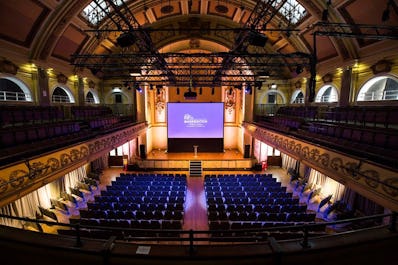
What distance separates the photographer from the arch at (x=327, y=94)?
13542mm

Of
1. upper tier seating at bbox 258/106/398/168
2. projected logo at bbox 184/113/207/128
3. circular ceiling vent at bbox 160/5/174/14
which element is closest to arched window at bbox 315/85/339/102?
upper tier seating at bbox 258/106/398/168

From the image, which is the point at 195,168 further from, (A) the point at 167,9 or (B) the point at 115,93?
(A) the point at 167,9

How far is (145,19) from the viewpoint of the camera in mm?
15305

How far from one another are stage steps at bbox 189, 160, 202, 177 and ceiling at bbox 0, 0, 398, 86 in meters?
7.03

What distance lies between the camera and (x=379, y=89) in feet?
34.5

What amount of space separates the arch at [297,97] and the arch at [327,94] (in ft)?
7.99

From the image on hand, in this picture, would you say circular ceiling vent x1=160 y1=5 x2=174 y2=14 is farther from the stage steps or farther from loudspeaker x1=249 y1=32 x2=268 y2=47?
the stage steps

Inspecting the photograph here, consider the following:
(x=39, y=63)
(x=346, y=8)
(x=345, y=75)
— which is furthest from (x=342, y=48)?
(x=39, y=63)

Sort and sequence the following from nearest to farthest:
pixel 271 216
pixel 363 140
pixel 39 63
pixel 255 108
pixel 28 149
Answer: pixel 28 149 < pixel 363 140 < pixel 271 216 < pixel 39 63 < pixel 255 108

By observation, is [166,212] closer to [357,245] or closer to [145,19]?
[357,245]

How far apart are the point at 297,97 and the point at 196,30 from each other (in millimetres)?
11481

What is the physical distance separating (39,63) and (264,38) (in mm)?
13287

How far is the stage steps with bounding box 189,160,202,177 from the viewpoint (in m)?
15.9

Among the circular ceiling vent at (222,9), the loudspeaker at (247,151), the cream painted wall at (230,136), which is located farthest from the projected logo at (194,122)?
the circular ceiling vent at (222,9)
